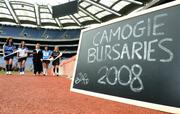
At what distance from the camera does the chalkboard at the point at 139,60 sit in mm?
2438

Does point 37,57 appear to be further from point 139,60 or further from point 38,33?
point 38,33

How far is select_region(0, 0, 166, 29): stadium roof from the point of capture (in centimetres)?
4075

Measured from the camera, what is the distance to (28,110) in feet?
12.6

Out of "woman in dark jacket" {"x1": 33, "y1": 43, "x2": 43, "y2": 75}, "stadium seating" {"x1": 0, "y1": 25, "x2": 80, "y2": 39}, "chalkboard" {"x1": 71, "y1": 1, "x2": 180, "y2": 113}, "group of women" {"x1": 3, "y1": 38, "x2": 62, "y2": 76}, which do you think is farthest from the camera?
"stadium seating" {"x1": 0, "y1": 25, "x2": 80, "y2": 39}

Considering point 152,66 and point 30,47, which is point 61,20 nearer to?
point 30,47

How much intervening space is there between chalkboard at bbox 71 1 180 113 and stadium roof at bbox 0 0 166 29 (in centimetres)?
3496

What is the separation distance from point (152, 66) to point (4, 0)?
42636 mm

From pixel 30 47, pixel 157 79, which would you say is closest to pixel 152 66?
pixel 157 79

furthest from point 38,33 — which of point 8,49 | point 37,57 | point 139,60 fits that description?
point 139,60

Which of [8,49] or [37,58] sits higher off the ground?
[8,49]

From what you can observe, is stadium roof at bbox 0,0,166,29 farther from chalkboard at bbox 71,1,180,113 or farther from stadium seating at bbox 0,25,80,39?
chalkboard at bbox 71,1,180,113

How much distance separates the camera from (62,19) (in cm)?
5319

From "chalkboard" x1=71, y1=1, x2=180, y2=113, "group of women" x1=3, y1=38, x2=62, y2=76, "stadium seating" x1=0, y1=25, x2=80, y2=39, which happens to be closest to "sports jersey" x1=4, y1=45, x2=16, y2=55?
"group of women" x1=3, y1=38, x2=62, y2=76

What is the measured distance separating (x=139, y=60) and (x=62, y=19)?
50.9 m
